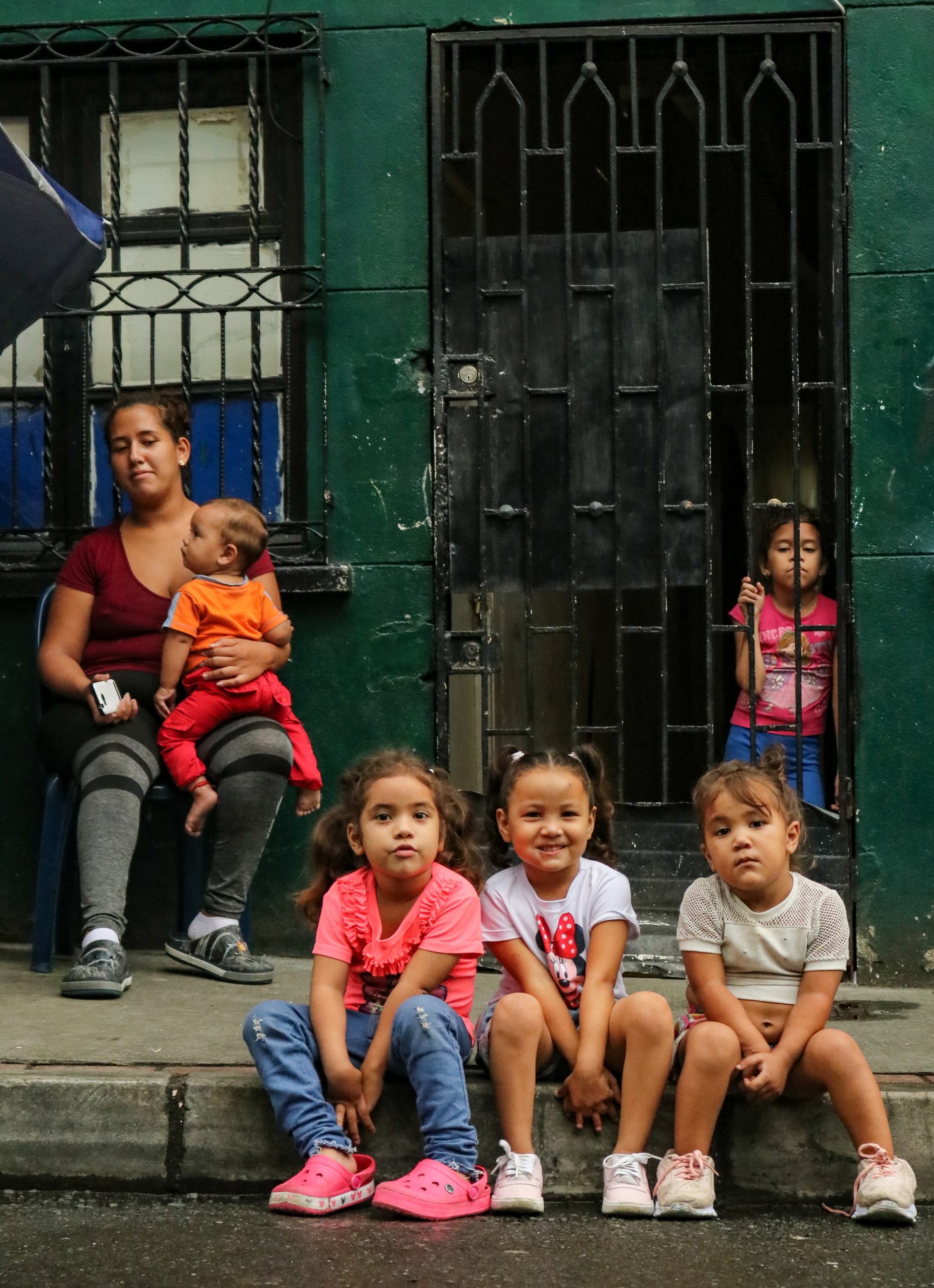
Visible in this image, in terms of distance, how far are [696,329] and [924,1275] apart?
3353mm

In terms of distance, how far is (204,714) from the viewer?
5.08 meters

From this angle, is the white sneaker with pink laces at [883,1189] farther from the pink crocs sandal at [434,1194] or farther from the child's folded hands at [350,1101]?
the child's folded hands at [350,1101]

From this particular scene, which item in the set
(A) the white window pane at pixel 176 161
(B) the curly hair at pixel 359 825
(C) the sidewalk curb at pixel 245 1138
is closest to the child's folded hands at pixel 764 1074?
(C) the sidewalk curb at pixel 245 1138

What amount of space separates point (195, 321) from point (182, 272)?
195 mm

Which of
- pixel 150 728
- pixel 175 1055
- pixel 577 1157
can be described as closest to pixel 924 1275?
pixel 577 1157

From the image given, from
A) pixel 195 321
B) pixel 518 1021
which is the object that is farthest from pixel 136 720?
pixel 518 1021

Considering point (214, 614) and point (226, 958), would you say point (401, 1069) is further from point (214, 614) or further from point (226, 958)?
point (214, 614)

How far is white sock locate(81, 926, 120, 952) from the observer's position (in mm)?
4789

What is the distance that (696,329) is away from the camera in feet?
18.4

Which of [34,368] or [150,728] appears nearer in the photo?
[150,728]

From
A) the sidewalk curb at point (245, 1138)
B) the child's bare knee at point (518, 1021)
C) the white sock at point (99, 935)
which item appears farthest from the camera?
the white sock at point (99, 935)

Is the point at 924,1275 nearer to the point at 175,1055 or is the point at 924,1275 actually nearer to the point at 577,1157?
the point at 577,1157

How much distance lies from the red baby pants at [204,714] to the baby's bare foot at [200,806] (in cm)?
5

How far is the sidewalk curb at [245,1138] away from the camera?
378cm
